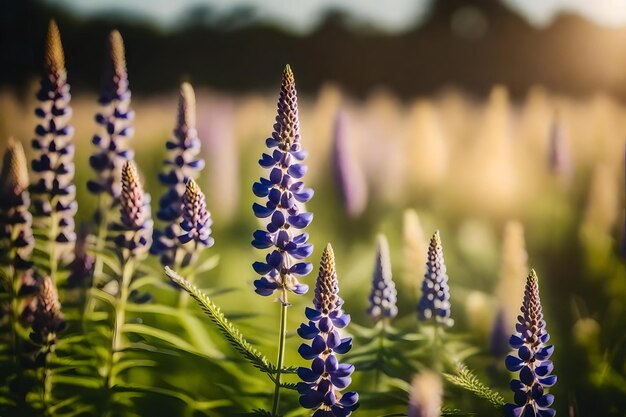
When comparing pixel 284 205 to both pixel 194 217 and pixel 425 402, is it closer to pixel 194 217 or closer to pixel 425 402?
pixel 194 217

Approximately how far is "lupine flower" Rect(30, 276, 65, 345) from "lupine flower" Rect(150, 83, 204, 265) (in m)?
0.30

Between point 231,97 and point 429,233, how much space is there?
0.76m

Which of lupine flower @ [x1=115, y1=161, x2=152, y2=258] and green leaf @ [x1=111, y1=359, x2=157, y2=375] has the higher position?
lupine flower @ [x1=115, y1=161, x2=152, y2=258]

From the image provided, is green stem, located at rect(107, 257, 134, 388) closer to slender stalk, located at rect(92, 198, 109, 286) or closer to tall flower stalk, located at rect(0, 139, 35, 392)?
slender stalk, located at rect(92, 198, 109, 286)

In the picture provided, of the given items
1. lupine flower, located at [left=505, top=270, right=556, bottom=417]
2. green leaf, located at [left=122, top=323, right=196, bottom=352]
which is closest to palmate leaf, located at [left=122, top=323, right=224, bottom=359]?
green leaf, located at [left=122, top=323, right=196, bottom=352]

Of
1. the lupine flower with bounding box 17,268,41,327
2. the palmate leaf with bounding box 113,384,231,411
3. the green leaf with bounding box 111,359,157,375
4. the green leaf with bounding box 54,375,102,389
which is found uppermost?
the lupine flower with bounding box 17,268,41,327

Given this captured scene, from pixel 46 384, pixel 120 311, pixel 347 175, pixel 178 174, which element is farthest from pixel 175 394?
pixel 347 175

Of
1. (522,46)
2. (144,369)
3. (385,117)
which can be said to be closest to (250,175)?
(385,117)

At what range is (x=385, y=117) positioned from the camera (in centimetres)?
224

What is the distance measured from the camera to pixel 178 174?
6.48ft

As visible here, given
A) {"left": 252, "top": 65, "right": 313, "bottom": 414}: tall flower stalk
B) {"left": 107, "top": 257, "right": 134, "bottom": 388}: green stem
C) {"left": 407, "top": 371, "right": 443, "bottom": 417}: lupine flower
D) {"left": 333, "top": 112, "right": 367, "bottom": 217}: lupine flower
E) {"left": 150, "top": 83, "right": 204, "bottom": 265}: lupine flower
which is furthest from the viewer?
{"left": 333, "top": 112, "right": 367, "bottom": 217}: lupine flower

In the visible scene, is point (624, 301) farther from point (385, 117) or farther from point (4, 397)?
point (4, 397)

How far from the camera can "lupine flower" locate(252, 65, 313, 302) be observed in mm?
1657

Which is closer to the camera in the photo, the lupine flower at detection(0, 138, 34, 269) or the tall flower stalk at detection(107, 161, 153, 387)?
the tall flower stalk at detection(107, 161, 153, 387)
